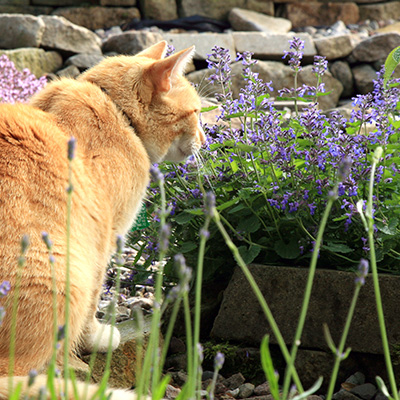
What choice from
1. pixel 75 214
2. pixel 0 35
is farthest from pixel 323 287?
pixel 0 35

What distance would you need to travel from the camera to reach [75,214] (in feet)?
6.47

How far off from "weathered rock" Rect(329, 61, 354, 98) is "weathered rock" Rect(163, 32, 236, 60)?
58.0 inches

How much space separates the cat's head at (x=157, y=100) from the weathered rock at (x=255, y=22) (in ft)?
19.2

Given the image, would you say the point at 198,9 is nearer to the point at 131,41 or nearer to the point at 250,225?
the point at 131,41

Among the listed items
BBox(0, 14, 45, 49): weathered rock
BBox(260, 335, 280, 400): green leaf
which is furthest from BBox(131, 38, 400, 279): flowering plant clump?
BBox(0, 14, 45, 49): weathered rock

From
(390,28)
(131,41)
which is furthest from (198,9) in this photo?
(390,28)

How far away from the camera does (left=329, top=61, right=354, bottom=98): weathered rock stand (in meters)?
7.71

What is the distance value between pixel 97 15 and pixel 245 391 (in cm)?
672

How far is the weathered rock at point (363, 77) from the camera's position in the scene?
768 cm

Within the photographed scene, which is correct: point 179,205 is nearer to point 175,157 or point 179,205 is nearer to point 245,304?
point 175,157

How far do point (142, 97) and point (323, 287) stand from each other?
1072mm

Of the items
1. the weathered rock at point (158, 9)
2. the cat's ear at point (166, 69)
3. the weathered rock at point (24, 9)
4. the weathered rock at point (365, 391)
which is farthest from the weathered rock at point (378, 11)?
the weathered rock at point (365, 391)

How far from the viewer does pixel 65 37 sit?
6793mm

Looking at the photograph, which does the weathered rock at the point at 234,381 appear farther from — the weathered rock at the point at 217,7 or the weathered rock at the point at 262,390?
the weathered rock at the point at 217,7
